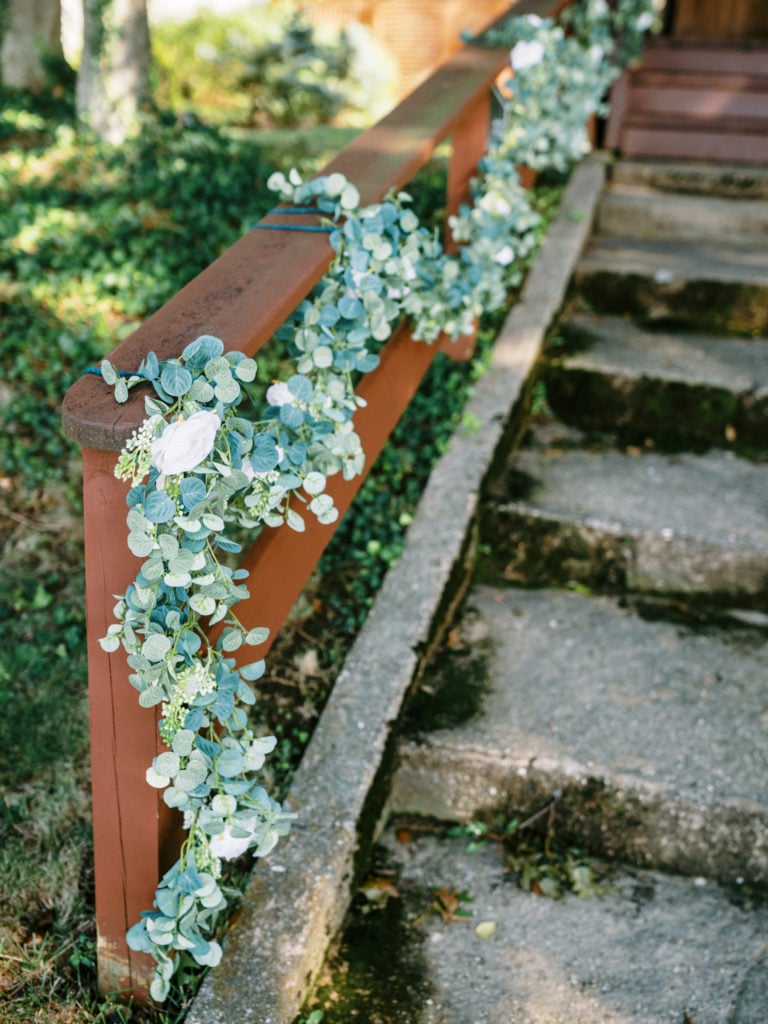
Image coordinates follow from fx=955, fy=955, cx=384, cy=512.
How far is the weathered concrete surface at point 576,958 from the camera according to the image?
76.7 inches

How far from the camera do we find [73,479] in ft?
10.6

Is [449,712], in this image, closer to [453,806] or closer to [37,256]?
[453,806]

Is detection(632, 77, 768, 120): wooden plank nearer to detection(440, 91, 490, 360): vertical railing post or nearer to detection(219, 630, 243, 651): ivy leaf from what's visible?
detection(440, 91, 490, 360): vertical railing post

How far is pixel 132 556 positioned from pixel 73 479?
1.87 metres

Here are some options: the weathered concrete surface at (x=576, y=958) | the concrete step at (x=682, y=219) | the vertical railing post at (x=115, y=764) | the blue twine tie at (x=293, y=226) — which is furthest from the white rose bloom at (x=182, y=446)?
the concrete step at (x=682, y=219)

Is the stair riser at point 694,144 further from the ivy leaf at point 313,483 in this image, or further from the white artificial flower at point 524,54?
the ivy leaf at point 313,483

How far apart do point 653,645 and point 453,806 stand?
75 cm

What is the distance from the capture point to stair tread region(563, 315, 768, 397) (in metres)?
3.39

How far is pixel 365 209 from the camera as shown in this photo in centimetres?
205

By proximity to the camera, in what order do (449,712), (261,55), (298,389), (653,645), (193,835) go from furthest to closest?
(261,55)
(653,645)
(449,712)
(298,389)
(193,835)

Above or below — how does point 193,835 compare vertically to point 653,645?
above

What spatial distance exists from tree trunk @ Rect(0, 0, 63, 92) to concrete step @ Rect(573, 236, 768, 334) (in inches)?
175

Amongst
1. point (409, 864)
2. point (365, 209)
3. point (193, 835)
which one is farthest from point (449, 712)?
point (365, 209)

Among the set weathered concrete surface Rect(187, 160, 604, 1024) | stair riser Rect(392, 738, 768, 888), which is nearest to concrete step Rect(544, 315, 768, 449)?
weathered concrete surface Rect(187, 160, 604, 1024)
